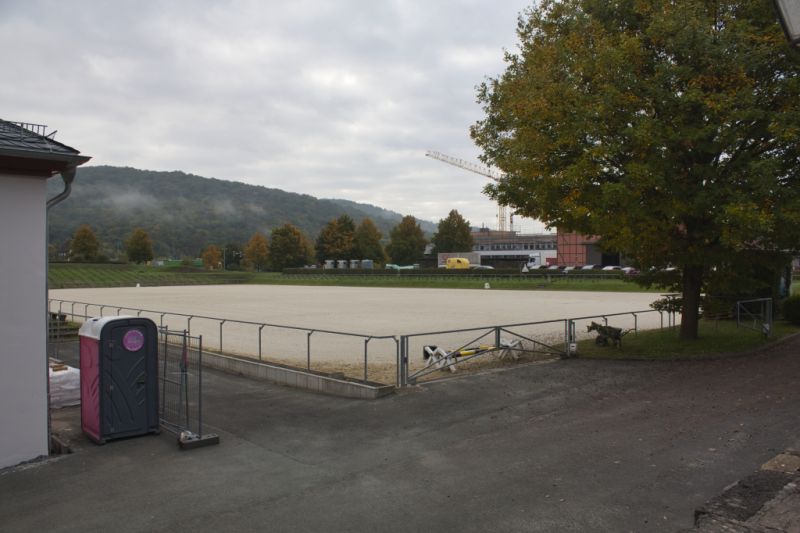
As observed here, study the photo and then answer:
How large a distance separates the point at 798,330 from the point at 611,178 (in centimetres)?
1056

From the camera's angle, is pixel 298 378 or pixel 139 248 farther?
pixel 139 248

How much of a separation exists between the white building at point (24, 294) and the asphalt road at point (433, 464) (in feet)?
1.87

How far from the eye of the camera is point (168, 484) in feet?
21.5

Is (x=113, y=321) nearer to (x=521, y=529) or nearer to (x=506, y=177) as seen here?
(x=521, y=529)

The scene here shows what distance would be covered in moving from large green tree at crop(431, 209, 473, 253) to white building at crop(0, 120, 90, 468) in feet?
358

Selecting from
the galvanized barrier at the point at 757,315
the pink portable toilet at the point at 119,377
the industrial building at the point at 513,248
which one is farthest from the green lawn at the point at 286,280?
the pink portable toilet at the point at 119,377

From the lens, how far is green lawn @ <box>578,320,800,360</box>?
48.0ft

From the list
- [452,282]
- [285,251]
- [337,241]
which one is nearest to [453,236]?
[337,241]

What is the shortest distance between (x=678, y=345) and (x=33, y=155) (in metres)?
15.5

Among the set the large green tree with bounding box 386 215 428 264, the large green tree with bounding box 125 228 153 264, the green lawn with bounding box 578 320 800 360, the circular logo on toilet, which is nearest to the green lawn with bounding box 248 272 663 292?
the large green tree with bounding box 386 215 428 264

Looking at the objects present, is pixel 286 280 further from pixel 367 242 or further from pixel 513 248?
pixel 513 248

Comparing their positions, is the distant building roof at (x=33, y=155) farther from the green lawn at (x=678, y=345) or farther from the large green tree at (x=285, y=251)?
the large green tree at (x=285, y=251)

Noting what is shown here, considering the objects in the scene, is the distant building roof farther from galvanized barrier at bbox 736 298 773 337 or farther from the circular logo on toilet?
galvanized barrier at bbox 736 298 773 337

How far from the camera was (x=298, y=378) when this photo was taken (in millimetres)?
11836
